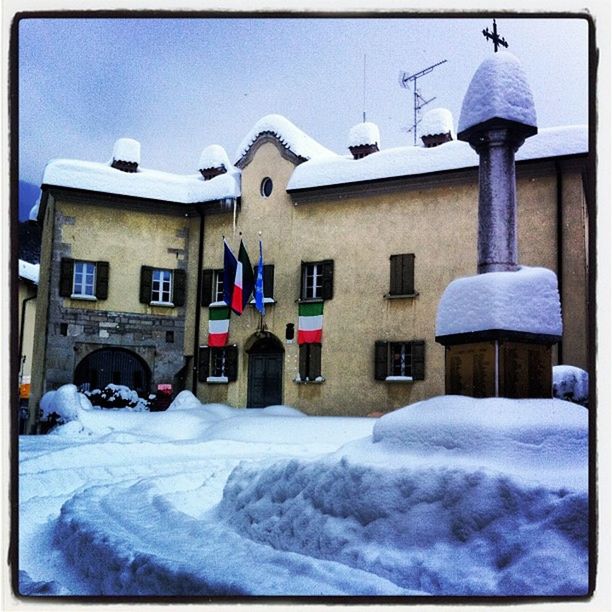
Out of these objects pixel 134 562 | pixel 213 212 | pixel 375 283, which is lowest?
pixel 134 562

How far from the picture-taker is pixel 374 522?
14.9 ft

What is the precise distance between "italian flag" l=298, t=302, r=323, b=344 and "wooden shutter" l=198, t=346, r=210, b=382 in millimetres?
1101

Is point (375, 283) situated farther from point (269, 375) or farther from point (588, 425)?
point (588, 425)

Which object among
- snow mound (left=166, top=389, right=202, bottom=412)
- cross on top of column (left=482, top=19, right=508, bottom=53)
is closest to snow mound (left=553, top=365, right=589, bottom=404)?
cross on top of column (left=482, top=19, right=508, bottom=53)

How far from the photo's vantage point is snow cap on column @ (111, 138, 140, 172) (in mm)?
5921

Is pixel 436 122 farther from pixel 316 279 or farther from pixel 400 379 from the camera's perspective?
pixel 316 279

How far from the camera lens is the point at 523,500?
428 centimetres

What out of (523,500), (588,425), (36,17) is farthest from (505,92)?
(36,17)

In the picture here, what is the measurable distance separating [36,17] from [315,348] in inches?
170

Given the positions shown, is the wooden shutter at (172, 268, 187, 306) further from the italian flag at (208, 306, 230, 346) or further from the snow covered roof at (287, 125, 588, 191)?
the snow covered roof at (287, 125, 588, 191)

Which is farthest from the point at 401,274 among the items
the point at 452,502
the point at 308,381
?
the point at 452,502

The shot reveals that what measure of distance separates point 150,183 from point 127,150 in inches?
48.6

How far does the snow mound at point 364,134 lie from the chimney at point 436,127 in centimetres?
40

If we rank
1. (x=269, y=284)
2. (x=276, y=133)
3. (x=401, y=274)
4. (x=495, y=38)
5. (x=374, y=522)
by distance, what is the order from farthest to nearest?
1. (x=401, y=274)
2. (x=269, y=284)
3. (x=276, y=133)
4. (x=495, y=38)
5. (x=374, y=522)
